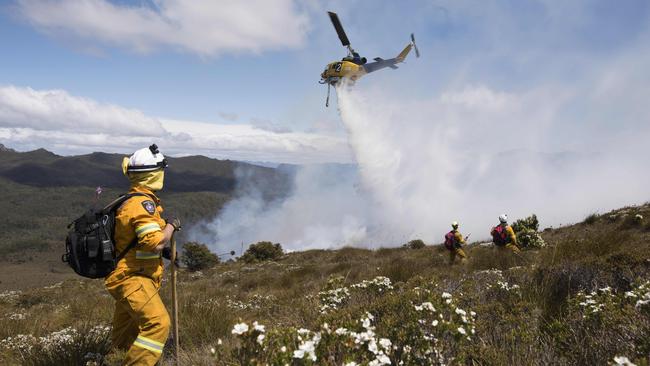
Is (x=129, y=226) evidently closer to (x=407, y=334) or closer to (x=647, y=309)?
(x=407, y=334)

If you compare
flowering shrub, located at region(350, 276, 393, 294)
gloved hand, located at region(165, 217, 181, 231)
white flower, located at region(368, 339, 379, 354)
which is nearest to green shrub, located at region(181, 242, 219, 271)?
flowering shrub, located at region(350, 276, 393, 294)

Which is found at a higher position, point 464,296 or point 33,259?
point 464,296

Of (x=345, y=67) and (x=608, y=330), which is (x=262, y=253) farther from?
(x=608, y=330)

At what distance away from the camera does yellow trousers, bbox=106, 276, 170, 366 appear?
4094 millimetres

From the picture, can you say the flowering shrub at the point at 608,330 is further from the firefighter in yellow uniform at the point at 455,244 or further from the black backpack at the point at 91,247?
the firefighter in yellow uniform at the point at 455,244

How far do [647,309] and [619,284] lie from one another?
8.97 feet

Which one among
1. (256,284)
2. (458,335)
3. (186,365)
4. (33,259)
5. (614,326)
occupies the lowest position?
(33,259)

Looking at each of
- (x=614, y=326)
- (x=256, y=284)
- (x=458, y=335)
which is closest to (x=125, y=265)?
(x=458, y=335)

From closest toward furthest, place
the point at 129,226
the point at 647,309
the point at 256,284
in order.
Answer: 1. the point at 647,309
2. the point at 129,226
3. the point at 256,284

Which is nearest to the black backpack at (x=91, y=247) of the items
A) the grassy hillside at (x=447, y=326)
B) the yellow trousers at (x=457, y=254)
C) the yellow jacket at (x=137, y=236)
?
the yellow jacket at (x=137, y=236)

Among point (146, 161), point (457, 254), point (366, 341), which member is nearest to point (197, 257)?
point (457, 254)

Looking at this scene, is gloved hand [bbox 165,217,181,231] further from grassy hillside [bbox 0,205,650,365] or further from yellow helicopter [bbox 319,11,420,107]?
yellow helicopter [bbox 319,11,420,107]

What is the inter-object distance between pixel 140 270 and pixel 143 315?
52 centimetres

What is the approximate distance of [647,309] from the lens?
310 centimetres
